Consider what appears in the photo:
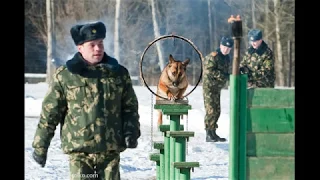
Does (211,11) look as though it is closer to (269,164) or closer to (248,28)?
(248,28)

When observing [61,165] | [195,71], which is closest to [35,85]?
[61,165]

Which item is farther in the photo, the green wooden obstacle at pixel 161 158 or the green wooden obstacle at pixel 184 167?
the green wooden obstacle at pixel 161 158

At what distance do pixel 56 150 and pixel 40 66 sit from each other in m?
0.56

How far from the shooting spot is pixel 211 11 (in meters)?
6.61

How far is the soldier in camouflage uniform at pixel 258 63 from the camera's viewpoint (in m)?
6.71

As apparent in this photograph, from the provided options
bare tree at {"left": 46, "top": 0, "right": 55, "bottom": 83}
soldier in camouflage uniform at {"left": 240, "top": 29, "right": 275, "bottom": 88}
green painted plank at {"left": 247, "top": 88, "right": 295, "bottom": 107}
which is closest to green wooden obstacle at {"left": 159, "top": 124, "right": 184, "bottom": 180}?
green painted plank at {"left": 247, "top": 88, "right": 295, "bottom": 107}

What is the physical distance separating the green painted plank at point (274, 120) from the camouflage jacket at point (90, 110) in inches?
29.8

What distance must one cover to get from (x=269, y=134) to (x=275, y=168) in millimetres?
207

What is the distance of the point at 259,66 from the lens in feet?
22.2

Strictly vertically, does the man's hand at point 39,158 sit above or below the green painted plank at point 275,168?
above

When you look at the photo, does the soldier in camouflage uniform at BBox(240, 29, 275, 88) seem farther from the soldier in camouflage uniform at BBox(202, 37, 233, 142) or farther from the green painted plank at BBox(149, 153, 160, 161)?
the green painted plank at BBox(149, 153, 160, 161)

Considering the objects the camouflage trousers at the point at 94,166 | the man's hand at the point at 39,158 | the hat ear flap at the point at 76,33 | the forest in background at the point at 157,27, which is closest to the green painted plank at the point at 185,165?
the camouflage trousers at the point at 94,166

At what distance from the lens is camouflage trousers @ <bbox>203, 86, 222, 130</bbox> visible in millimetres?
6785

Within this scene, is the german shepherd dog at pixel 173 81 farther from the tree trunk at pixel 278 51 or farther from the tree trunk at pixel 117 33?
the tree trunk at pixel 278 51
